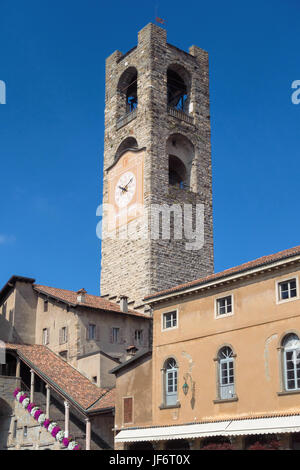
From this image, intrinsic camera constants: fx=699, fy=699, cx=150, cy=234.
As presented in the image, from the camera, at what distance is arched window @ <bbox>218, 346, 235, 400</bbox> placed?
84.0 ft

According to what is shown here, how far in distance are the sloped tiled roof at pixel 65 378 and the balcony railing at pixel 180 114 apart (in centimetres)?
1927

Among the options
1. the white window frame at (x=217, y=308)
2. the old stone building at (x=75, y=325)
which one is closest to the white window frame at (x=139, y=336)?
the old stone building at (x=75, y=325)

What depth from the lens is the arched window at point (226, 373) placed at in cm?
2562

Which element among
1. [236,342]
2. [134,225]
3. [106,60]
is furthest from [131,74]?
[236,342]

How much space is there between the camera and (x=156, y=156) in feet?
152

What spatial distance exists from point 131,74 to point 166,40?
400cm

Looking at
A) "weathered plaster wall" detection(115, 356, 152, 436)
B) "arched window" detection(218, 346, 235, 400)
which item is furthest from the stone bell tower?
"arched window" detection(218, 346, 235, 400)

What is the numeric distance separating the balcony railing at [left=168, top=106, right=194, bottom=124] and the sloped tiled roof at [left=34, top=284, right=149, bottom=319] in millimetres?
14663

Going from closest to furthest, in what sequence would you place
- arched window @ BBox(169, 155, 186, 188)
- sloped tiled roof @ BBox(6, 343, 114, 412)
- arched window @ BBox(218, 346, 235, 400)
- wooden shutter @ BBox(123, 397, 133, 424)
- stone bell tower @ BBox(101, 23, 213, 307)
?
arched window @ BBox(218, 346, 235, 400), wooden shutter @ BBox(123, 397, 133, 424), sloped tiled roof @ BBox(6, 343, 114, 412), stone bell tower @ BBox(101, 23, 213, 307), arched window @ BBox(169, 155, 186, 188)

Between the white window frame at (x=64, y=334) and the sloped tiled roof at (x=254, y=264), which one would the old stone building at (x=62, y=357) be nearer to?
the white window frame at (x=64, y=334)

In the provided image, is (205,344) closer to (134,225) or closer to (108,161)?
(134,225)

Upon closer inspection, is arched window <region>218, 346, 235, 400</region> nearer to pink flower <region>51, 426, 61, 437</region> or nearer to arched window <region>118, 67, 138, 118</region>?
pink flower <region>51, 426, 61, 437</region>

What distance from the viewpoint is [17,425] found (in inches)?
1377
